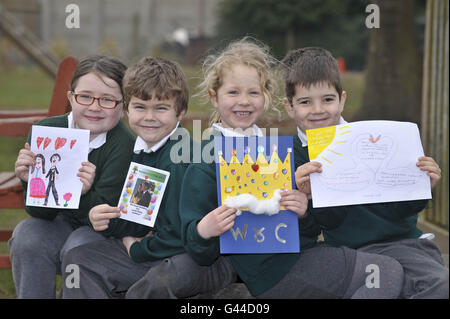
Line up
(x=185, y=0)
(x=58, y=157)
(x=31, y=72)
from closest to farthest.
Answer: (x=58, y=157), (x=31, y=72), (x=185, y=0)

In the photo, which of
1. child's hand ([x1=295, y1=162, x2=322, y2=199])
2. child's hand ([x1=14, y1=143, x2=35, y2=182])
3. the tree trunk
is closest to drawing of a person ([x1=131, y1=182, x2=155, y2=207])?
child's hand ([x1=14, y1=143, x2=35, y2=182])

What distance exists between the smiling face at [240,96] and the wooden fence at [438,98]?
2.61 metres

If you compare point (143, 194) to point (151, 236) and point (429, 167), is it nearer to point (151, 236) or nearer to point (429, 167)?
point (151, 236)

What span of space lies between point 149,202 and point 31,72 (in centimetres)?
1272

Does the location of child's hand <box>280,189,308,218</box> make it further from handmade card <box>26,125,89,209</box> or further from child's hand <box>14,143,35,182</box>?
child's hand <box>14,143,35,182</box>

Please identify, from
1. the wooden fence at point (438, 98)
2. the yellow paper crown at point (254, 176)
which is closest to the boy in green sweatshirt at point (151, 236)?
the yellow paper crown at point (254, 176)

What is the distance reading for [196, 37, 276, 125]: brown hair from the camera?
248cm

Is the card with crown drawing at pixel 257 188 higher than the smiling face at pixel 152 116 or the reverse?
the reverse

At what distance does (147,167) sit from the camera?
7.70 ft

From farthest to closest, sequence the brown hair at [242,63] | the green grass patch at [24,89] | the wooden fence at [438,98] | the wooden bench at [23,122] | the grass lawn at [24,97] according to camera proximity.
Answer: the green grass patch at [24,89] < the grass lawn at [24,97] < the wooden fence at [438,98] < the wooden bench at [23,122] < the brown hair at [242,63]

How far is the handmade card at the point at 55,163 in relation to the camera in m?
2.40

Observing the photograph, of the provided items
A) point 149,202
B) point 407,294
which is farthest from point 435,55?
point 149,202

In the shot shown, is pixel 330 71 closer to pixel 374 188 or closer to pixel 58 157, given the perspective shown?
pixel 374 188

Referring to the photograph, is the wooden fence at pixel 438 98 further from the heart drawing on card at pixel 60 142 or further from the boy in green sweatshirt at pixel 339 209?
the heart drawing on card at pixel 60 142
